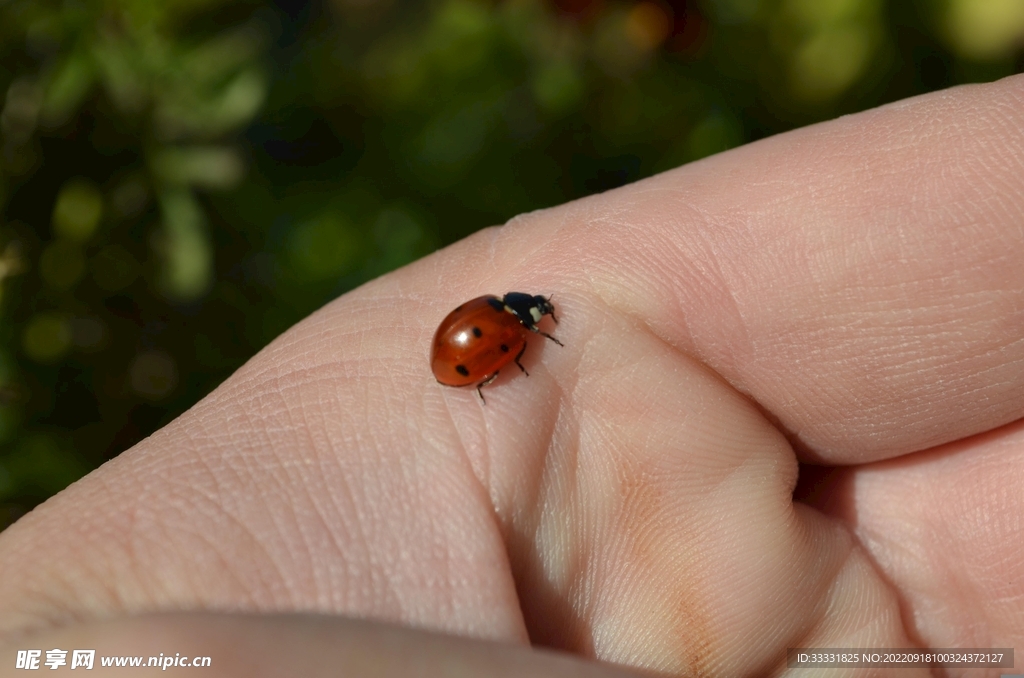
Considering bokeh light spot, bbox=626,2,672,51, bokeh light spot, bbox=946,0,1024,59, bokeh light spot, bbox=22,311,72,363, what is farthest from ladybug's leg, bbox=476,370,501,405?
bokeh light spot, bbox=946,0,1024,59

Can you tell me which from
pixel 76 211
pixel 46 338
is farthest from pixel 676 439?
pixel 76 211

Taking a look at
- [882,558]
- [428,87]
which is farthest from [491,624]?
[428,87]

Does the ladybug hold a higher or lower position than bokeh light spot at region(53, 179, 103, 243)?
lower

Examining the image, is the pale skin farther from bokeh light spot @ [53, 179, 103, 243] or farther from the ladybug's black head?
bokeh light spot @ [53, 179, 103, 243]

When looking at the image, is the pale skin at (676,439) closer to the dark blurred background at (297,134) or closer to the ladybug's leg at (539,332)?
the ladybug's leg at (539,332)

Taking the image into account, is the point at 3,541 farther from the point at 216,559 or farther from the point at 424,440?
the point at 424,440

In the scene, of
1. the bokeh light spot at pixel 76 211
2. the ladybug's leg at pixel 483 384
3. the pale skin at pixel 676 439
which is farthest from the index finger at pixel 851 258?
the bokeh light spot at pixel 76 211
